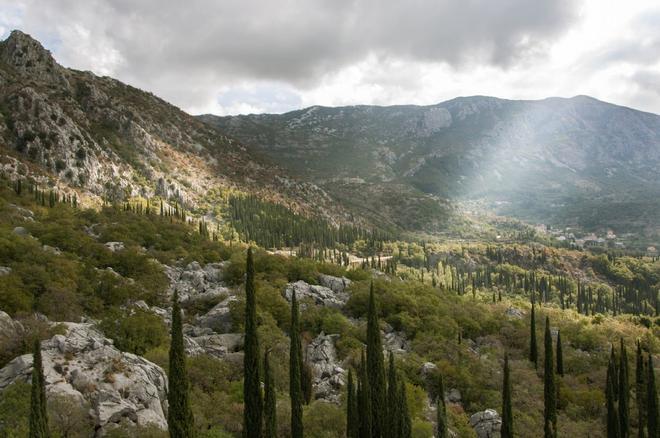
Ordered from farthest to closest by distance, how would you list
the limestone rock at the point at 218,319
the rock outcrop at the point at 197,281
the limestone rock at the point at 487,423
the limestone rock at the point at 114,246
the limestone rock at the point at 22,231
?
the limestone rock at the point at 114,246 → the rock outcrop at the point at 197,281 → the limestone rock at the point at 22,231 → the limestone rock at the point at 218,319 → the limestone rock at the point at 487,423

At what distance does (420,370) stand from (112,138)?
143 metres

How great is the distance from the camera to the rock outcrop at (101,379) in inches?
1201

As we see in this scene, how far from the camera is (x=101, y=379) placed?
3284 centimetres

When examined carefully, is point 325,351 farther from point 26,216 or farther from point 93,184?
point 93,184

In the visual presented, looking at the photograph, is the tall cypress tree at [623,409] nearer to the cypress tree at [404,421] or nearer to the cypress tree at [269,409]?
the cypress tree at [404,421]

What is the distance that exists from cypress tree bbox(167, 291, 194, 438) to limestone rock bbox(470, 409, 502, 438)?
→ 3383 centimetres

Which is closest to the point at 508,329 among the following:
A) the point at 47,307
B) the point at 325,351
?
the point at 325,351

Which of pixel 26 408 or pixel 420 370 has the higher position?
pixel 26 408

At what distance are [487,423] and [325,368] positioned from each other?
19612 millimetres

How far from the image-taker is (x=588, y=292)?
558 feet

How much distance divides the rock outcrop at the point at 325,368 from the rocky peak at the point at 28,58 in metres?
150

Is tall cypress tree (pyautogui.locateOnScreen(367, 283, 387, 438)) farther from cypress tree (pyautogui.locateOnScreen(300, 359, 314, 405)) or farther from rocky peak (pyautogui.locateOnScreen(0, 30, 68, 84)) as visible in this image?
rocky peak (pyautogui.locateOnScreen(0, 30, 68, 84))

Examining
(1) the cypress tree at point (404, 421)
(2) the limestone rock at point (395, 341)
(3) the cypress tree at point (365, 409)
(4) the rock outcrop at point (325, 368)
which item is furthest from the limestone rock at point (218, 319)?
(1) the cypress tree at point (404, 421)

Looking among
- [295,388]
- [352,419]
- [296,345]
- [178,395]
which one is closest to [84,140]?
[296,345]
